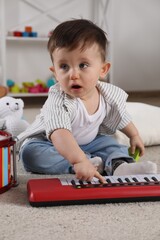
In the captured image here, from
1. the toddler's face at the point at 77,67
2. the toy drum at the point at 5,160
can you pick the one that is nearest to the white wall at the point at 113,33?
the toddler's face at the point at 77,67

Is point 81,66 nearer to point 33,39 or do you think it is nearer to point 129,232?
point 129,232

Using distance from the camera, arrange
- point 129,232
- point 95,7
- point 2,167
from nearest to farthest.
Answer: point 129,232 → point 2,167 → point 95,7

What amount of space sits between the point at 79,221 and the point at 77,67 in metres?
0.31

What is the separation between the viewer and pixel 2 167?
75 cm

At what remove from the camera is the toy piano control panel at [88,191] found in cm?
70

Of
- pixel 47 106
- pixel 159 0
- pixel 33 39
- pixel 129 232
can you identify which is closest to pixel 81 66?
pixel 47 106

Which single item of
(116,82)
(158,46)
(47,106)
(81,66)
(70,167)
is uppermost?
(81,66)

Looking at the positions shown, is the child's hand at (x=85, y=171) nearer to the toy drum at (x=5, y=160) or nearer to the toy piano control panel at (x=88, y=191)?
the toy piano control panel at (x=88, y=191)

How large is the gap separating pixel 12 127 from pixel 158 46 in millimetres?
1853

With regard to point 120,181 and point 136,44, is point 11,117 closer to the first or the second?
point 120,181

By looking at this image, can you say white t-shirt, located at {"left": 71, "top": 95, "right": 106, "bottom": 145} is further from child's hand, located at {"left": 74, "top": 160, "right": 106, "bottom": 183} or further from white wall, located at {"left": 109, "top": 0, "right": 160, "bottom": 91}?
white wall, located at {"left": 109, "top": 0, "right": 160, "bottom": 91}

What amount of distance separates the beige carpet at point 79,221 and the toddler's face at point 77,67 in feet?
0.78

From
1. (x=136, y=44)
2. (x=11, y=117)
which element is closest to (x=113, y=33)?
(x=136, y=44)

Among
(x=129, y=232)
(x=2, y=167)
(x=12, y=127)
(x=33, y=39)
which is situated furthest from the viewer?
(x=33, y=39)
